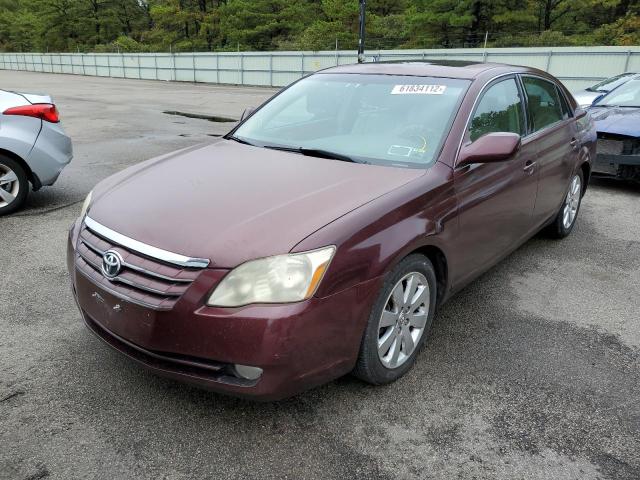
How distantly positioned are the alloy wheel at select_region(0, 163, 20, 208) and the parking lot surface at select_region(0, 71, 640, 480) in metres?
1.66

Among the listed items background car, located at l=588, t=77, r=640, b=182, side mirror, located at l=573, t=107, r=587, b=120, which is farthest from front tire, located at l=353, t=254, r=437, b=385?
background car, located at l=588, t=77, r=640, b=182

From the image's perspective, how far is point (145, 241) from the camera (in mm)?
2398

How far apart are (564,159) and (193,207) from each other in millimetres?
3322

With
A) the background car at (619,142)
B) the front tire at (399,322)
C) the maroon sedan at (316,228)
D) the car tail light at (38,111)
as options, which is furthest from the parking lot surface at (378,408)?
the background car at (619,142)

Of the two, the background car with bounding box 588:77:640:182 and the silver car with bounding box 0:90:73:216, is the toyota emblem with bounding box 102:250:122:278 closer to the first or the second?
the silver car with bounding box 0:90:73:216

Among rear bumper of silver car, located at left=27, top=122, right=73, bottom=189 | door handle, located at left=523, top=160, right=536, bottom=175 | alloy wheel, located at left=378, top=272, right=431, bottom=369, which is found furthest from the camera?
rear bumper of silver car, located at left=27, top=122, right=73, bottom=189

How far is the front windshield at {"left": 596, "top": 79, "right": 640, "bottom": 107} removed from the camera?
7.77 m

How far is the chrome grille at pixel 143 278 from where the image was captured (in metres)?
2.25

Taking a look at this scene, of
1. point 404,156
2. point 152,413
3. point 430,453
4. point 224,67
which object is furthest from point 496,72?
point 224,67

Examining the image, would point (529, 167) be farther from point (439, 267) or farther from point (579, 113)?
point (579, 113)

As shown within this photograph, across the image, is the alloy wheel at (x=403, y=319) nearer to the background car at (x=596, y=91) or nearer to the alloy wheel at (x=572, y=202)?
the alloy wheel at (x=572, y=202)

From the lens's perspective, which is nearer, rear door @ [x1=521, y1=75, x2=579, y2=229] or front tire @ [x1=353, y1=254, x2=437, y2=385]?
front tire @ [x1=353, y1=254, x2=437, y2=385]

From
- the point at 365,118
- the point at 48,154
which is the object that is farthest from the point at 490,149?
the point at 48,154

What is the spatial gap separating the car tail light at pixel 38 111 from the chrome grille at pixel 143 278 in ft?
11.9
